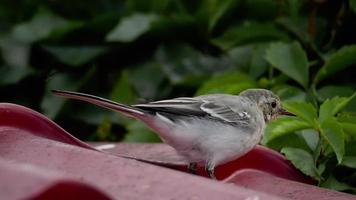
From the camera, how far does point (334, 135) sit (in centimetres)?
348

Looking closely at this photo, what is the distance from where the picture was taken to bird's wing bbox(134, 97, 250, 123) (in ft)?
12.1

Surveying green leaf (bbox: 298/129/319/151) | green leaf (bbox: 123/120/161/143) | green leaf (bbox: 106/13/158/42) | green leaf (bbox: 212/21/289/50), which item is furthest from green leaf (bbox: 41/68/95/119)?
green leaf (bbox: 298/129/319/151)

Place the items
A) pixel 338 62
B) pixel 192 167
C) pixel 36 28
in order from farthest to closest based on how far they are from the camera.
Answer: pixel 36 28, pixel 338 62, pixel 192 167

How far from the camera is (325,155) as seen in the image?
12.2ft

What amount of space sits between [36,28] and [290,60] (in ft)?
7.15

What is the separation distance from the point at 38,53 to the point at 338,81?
2.36 m

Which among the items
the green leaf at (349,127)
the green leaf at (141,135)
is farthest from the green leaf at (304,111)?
the green leaf at (141,135)

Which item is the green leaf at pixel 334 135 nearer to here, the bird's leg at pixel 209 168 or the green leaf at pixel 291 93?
the bird's leg at pixel 209 168

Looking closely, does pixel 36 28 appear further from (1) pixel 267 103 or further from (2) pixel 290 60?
(1) pixel 267 103

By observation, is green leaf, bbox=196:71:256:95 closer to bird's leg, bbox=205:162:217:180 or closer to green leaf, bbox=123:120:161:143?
green leaf, bbox=123:120:161:143

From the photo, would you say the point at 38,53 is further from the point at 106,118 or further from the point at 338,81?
the point at 338,81

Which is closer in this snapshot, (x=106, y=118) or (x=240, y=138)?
(x=240, y=138)

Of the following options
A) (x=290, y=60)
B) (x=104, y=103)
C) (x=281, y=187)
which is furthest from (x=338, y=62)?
(x=104, y=103)

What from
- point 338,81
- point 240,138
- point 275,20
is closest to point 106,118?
point 275,20
